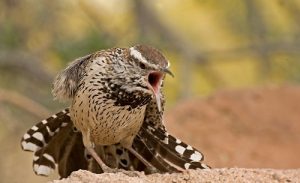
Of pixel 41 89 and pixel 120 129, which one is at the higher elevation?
pixel 41 89

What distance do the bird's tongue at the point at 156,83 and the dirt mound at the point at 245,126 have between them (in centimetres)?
296

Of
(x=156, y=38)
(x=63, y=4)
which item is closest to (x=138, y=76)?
(x=63, y=4)

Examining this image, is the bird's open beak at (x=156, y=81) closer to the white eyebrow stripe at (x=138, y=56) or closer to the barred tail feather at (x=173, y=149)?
the white eyebrow stripe at (x=138, y=56)

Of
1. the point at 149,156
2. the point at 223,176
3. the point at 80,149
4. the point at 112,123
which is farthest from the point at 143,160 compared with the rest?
the point at 223,176

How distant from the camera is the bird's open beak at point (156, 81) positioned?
5873 mm

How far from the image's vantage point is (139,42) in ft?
40.7

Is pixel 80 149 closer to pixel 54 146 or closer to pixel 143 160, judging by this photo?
pixel 54 146

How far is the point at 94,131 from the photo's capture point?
6262 mm

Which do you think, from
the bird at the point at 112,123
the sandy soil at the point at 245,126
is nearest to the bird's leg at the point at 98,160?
the bird at the point at 112,123

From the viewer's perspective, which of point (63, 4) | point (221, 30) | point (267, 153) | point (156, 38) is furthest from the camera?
point (221, 30)

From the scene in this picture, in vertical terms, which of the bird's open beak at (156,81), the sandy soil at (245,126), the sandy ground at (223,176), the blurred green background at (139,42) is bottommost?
the sandy ground at (223,176)

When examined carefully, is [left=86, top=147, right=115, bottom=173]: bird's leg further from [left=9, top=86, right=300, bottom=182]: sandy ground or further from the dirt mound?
the dirt mound

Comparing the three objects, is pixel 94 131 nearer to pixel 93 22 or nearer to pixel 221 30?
pixel 93 22

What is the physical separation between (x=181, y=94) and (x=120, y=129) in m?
6.98
